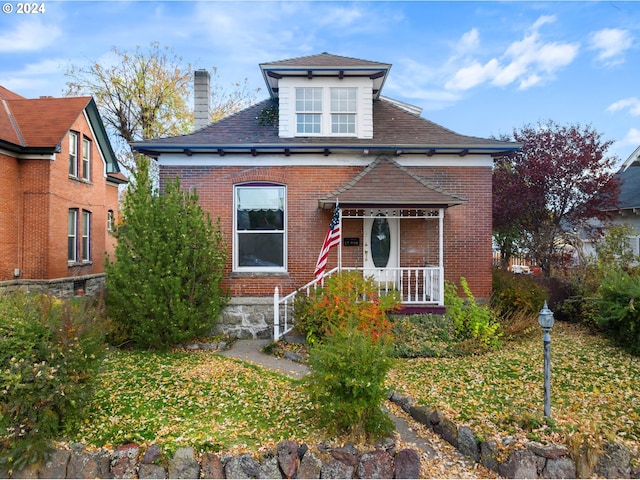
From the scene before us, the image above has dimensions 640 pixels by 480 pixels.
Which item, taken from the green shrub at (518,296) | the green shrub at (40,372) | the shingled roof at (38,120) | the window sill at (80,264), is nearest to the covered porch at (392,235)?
the green shrub at (518,296)

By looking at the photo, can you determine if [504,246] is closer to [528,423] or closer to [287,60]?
[287,60]

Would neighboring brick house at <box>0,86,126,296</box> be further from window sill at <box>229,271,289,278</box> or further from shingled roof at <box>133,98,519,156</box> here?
window sill at <box>229,271,289,278</box>

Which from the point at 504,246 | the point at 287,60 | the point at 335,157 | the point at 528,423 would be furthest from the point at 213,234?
the point at 504,246

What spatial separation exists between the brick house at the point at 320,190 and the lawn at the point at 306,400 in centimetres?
276

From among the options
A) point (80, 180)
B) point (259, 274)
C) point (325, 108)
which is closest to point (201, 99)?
point (325, 108)

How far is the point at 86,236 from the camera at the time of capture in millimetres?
18531

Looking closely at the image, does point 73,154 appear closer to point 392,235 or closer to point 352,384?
point 392,235

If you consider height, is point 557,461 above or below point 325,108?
below

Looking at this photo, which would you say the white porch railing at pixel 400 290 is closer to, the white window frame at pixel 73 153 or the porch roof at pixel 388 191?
the porch roof at pixel 388 191

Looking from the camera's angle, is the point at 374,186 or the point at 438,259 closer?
the point at 374,186

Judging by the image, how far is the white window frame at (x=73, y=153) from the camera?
17.0 m

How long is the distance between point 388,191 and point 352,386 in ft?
20.2

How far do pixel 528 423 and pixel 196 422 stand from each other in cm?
412

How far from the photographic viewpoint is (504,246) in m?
18.9
